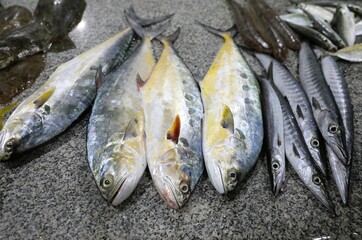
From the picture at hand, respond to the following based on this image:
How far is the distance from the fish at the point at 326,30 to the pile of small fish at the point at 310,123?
0.35 metres

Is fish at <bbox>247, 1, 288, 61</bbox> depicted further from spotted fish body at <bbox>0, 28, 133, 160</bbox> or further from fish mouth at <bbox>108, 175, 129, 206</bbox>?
fish mouth at <bbox>108, 175, 129, 206</bbox>

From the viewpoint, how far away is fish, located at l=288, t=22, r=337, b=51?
9.67 ft

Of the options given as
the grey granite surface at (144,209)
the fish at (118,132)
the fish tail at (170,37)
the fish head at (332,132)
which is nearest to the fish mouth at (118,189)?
the fish at (118,132)

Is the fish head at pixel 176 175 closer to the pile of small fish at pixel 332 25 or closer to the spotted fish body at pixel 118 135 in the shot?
the spotted fish body at pixel 118 135

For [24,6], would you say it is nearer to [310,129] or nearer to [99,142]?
[99,142]

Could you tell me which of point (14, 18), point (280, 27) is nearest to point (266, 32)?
point (280, 27)

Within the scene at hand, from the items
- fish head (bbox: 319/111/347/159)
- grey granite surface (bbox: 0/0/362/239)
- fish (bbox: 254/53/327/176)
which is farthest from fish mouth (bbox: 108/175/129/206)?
fish head (bbox: 319/111/347/159)

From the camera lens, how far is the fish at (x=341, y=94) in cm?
217

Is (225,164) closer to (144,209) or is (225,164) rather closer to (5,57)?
(144,209)

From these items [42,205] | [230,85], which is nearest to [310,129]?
[230,85]

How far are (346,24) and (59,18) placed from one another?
264 centimetres

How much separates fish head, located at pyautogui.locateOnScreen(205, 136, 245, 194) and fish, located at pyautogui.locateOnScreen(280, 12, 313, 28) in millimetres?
1709

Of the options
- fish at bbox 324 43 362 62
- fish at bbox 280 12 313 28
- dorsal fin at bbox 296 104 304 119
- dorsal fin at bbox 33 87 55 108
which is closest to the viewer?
dorsal fin at bbox 33 87 55 108

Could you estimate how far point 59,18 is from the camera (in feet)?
10.2
